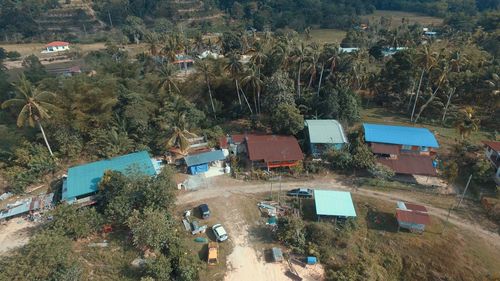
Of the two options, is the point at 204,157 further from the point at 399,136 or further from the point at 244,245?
the point at 399,136

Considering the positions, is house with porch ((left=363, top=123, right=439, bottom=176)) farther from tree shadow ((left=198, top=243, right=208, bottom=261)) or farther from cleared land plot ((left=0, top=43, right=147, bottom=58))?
cleared land plot ((left=0, top=43, right=147, bottom=58))

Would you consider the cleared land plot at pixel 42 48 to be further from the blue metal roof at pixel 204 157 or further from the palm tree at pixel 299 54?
the blue metal roof at pixel 204 157

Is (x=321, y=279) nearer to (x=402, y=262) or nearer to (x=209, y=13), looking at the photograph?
(x=402, y=262)

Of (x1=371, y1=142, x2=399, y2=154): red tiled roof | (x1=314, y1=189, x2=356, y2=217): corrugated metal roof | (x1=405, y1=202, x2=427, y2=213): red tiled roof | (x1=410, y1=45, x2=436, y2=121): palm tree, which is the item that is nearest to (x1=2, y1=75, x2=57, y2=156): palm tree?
(x1=314, y1=189, x2=356, y2=217): corrugated metal roof

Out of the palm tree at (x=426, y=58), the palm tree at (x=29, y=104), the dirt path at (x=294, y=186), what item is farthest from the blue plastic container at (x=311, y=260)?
the palm tree at (x=426, y=58)

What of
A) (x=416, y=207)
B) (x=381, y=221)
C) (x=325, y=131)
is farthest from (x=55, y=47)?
(x=416, y=207)

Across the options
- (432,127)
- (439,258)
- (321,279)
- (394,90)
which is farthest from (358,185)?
(394,90)

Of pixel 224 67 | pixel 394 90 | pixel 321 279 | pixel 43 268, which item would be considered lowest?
pixel 321 279
